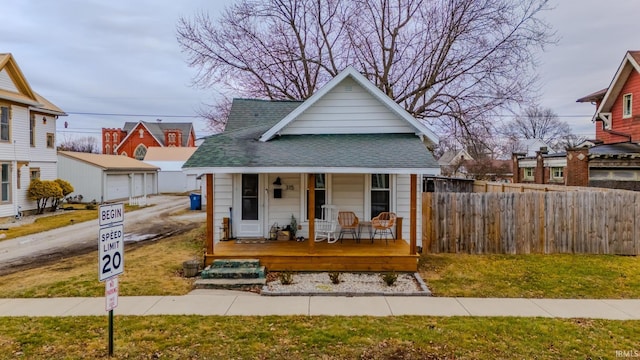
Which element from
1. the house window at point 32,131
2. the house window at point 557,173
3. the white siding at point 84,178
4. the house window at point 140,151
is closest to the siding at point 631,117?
the house window at point 557,173

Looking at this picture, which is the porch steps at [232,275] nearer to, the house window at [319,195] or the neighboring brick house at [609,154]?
the house window at [319,195]

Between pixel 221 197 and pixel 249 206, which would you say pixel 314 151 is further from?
pixel 221 197

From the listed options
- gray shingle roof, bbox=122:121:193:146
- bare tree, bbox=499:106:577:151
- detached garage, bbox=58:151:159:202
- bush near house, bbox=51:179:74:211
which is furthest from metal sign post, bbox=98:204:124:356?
bare tree, bbox=499:106:577:151

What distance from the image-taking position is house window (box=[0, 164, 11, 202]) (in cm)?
1805

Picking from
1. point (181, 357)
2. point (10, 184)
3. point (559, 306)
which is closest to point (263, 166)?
point (181, 357)

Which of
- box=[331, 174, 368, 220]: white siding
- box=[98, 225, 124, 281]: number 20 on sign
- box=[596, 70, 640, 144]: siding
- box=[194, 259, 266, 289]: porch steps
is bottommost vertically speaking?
box=[194, 259, 266, 289]: porch steps

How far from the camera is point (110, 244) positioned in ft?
15.4

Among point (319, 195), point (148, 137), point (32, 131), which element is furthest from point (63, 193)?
point (148, 137)

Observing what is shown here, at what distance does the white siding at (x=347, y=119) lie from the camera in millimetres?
11109

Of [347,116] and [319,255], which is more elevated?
[347,116]

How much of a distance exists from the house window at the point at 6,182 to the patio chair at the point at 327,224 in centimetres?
1755

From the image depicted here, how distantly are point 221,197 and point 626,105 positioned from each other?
77.0 feet

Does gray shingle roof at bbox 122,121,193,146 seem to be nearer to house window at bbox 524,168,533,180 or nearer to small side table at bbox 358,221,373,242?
house window at bbox 524,168,533,180

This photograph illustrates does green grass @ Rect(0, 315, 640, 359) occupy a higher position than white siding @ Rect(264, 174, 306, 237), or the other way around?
white siding @ Rect(264, 174, 306, 237)
